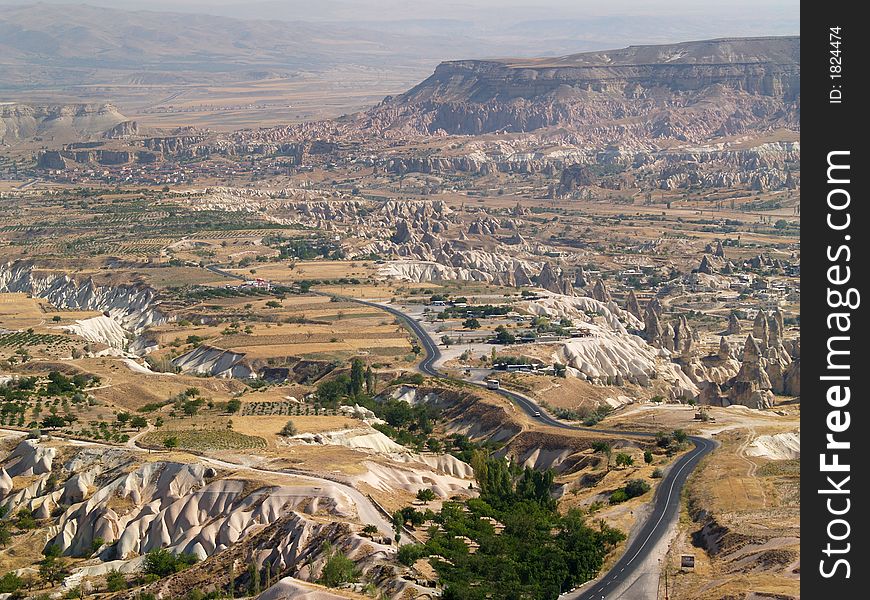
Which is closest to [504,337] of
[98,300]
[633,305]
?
[633,305]

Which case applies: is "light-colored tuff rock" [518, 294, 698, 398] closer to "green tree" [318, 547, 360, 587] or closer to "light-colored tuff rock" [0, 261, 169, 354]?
"light-colored tuff rock" [0, 261, 169, 354]

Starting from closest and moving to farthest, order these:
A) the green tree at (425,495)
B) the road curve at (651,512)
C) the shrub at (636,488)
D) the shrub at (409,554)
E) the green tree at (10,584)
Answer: the shrub at (409,554) → the road curve at (651,512) → the green tree at (10,584) → the green tree at (425,495) → the shrub at (636,488)

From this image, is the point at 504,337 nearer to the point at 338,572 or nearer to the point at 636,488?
the point at 636,488

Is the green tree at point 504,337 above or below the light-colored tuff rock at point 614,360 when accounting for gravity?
above

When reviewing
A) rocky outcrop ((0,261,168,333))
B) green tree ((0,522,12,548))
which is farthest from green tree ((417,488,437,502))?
rocky outcrop ((0,261,168,333))

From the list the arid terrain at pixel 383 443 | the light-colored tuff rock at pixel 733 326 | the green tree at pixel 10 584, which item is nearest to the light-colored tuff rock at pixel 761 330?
the arid terrain at pixel 383 443

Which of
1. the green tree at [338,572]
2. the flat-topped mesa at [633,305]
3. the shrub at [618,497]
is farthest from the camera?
the flat-topped mesa at [633,305]

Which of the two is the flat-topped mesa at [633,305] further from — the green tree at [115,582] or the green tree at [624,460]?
the green tree at [115,582]

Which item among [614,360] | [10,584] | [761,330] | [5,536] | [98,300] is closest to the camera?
[10,584]
